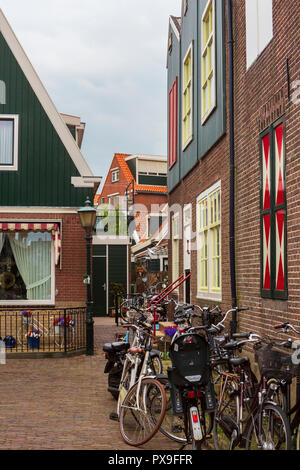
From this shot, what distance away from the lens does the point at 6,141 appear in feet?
51.0

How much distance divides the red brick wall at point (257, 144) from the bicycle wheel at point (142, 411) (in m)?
1.78

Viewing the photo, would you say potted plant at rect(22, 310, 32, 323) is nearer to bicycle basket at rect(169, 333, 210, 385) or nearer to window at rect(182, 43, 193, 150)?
window at rect(182, 43, 193, 150)

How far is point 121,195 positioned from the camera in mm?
43031

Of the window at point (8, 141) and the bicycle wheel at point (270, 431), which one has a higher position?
the window at point (8, 141)

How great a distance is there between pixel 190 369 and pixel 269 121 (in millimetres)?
3699

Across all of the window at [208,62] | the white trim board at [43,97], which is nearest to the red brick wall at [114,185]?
the white trim board at [43,97]

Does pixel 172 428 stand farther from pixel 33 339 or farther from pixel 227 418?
pixel 33 339

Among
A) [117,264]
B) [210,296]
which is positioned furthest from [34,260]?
[117,264]

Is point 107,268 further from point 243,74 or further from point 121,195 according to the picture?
point 243,74

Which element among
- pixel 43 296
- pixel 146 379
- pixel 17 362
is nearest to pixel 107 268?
pixel 43 296

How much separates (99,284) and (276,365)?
23.0 m

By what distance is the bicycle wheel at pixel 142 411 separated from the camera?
6.10 m

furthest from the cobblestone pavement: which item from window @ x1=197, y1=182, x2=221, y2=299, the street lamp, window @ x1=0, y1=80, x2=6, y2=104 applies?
window @ x1=0, y1=80, x2=6, y2=104

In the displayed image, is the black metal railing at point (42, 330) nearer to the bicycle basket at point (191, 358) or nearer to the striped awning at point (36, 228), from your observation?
the striped awning at point (36, 228)
